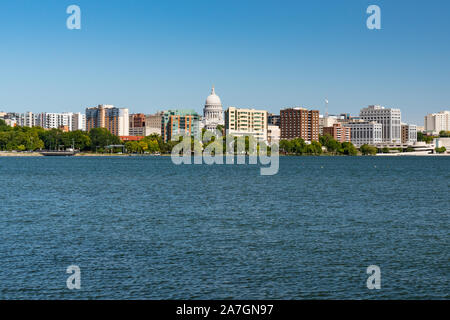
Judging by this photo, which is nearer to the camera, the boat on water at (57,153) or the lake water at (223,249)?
the lake water at (223,249)

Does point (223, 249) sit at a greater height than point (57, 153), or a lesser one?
lesser

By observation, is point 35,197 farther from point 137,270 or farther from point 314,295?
point 314,295

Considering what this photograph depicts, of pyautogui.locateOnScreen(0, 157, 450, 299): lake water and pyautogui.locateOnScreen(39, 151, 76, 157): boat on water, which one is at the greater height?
pyautogui.locateOnScreen(39, 151, 76, 157): boat on water

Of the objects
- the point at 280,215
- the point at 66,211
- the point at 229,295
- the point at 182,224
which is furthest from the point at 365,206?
the point at 229,295

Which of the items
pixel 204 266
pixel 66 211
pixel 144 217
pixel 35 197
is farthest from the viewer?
pixel 35 197

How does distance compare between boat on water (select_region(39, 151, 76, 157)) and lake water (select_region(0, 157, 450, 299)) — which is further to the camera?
boat on water (select_region(39, 151, 76, 157))

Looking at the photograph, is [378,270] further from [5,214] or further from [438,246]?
[5,214]

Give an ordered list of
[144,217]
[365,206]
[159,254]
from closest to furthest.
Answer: [159,254] → [144,217] → [365,206]

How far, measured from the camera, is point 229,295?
52.0 feet

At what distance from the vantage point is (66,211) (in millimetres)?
34500

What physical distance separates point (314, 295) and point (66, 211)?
21.9 m

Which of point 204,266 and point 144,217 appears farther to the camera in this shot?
point 144,217

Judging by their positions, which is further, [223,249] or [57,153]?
[57,153]

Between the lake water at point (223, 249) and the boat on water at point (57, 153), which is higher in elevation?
the boat on water at point (57, 153)
